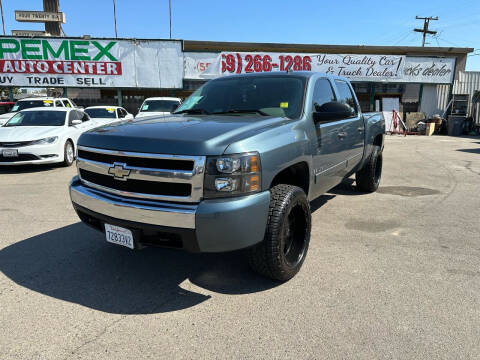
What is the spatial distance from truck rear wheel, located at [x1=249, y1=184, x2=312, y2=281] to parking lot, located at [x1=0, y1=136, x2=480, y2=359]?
170 millimetres

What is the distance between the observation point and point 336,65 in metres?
18.3

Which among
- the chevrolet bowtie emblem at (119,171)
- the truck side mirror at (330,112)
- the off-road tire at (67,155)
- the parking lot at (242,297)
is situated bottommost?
the parking lot at (242,297)

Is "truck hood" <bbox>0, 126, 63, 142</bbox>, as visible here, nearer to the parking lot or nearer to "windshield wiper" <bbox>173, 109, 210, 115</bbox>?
the parking lot

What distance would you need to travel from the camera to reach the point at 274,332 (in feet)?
8.16

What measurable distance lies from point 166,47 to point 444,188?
14600 mm

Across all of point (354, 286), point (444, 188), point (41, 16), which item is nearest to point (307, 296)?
point (354, 286)

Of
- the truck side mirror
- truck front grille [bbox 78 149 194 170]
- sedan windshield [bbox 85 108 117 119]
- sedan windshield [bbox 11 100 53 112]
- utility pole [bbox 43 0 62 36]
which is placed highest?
utility pole [bbox 43 0 62 36]

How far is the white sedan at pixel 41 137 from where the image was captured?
7875mm

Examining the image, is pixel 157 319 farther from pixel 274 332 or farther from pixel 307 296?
pixel 307 296

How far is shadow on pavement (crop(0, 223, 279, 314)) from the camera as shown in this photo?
2.90 meters

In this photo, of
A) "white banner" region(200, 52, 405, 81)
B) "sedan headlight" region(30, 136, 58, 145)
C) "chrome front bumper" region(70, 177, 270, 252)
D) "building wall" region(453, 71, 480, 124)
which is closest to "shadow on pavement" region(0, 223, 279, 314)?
"chrome front bumper" region(70, 177, 270, 252)

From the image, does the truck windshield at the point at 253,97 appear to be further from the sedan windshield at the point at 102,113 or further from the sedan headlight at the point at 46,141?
the sedan windshield at the point at 102,113

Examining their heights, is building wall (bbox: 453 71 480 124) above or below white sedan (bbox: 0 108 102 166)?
above

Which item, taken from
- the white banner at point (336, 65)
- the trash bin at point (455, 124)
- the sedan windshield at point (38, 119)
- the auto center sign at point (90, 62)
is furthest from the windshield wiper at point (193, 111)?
the trash bin at point (455, 124)
